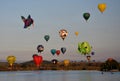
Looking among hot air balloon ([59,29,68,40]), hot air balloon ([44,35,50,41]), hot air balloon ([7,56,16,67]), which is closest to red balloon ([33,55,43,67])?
hot air balloon ([44,35,50,41])

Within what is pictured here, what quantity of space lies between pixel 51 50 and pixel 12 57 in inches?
459

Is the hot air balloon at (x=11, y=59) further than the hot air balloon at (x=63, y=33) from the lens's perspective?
Yes

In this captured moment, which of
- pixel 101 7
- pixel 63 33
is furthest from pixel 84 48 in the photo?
pixel 101 7

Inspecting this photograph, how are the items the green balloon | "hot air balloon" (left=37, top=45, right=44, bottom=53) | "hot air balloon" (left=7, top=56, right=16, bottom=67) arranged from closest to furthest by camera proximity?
1. the green balloon
2. "hot air balloon" (left=37, top=45, right=44, bottom=53)
3. "hot air balloon" (left=7, top=56, right=16, bottom=67)

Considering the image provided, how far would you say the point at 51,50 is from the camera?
94312mm

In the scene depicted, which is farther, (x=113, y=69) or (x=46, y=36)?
(x=113, y=69)

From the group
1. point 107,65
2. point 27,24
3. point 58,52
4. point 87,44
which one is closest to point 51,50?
point 58,52

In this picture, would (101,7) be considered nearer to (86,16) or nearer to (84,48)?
(86,16)

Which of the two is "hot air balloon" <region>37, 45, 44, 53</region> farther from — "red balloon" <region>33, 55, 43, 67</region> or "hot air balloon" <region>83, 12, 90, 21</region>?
"hot air balloon" <region>83, 12, 90, 21</region>

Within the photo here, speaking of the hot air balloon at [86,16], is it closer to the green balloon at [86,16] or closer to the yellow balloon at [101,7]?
the green balloon at [86,16]

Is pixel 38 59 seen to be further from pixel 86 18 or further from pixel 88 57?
pixel 88 57

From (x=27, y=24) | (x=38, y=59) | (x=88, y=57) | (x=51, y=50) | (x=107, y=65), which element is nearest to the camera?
(x=27, y=24)

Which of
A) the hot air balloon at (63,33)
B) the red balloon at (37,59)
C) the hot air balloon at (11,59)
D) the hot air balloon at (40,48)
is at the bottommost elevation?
the red balloon at (37,59)

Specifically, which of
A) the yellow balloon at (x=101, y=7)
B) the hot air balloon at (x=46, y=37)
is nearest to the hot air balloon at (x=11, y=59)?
the hot air balloon at (x=46, y=37)
